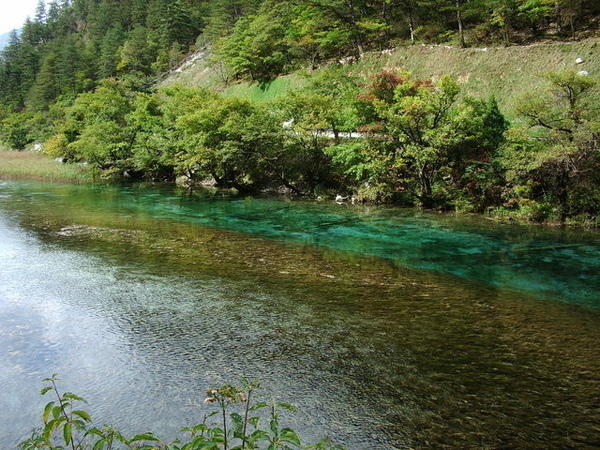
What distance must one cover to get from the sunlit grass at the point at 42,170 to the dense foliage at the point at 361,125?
1.62 metres

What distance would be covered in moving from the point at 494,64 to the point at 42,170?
3883 centimetres

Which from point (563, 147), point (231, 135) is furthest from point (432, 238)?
point (231, 135)

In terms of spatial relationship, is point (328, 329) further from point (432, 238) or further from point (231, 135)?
point (231, 135)

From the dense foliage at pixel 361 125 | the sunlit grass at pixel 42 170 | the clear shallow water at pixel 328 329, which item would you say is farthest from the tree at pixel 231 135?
the sunlit grass at pixel 42 170

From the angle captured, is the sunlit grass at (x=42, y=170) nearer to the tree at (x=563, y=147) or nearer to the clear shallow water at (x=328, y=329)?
the clear shallow water at (x=328, y=329)

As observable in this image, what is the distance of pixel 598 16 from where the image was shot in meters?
30.0

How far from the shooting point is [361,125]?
73.0 ft

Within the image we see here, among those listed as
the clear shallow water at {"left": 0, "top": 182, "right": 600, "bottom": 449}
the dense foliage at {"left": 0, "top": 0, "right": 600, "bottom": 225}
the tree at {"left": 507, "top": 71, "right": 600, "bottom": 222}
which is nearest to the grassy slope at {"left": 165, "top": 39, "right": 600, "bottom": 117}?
the dense foliage at {"left": 0, "top": 0, "right": 600, "bottom": 225}

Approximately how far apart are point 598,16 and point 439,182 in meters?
21.1

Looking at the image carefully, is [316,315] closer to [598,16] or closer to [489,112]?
[489,112]

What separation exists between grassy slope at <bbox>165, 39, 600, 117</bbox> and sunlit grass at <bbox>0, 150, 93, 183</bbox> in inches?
1050

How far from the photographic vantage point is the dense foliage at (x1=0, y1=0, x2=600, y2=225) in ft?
56.4

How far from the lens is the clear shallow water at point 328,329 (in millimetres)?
5406

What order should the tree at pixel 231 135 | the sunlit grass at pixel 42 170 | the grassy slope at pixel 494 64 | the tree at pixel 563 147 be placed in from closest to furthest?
the tree at pixel 563 147, the tree at pixel 231 135, the grassy slope at pixel 494 64, the sunlit grass at pixel 42 170
